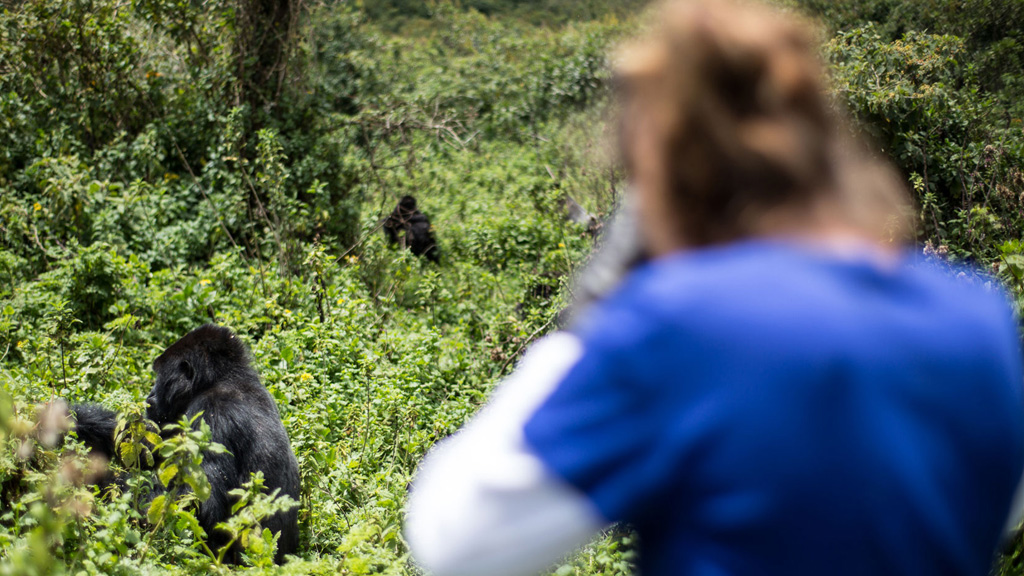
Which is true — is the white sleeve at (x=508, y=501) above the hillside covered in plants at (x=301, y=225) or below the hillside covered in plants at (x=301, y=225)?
above

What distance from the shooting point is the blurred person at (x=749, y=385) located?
0.68m

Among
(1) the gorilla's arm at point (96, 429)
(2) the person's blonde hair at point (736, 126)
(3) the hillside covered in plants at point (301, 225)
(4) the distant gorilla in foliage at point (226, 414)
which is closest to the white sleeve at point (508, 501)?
(2) the person's blonde hair at point (736, 126)

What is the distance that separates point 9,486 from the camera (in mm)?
2520

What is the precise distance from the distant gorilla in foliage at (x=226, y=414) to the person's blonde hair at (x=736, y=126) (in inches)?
100

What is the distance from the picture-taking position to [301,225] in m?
6.15

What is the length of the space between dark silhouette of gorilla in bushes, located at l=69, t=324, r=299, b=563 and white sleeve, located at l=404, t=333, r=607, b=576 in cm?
235

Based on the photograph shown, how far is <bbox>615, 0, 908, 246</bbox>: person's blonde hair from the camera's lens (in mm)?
779

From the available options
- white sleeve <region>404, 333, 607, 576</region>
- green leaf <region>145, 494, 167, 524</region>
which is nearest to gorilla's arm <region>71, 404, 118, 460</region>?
green leaf <region>145, 494, 167, 524</region>

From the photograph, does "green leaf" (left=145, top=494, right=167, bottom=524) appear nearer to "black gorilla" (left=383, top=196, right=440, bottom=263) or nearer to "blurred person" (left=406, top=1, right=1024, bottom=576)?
"blurred person" (left=406, top=1, right=1024, bottom=576)

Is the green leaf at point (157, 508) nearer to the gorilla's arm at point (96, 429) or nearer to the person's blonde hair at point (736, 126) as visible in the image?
the gorilla's arm at point (96, 429)

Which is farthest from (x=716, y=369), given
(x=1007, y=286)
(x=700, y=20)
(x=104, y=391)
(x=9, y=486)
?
(x=104, y=391)

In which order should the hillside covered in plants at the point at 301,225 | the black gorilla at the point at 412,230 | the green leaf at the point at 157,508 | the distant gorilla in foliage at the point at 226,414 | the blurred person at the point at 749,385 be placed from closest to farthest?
the blurred person at the point at 749,385
the green leaf at the point at 157,508
the distant gorilla in foliage at the point at 226,414
the hillside covered in plants at the point at 301,225
the black gorilla at the point at 412,230

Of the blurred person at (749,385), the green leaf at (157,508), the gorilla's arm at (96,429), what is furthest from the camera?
the gorilla's arm at (96,429)

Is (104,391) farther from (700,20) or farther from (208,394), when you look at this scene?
(700,20)
